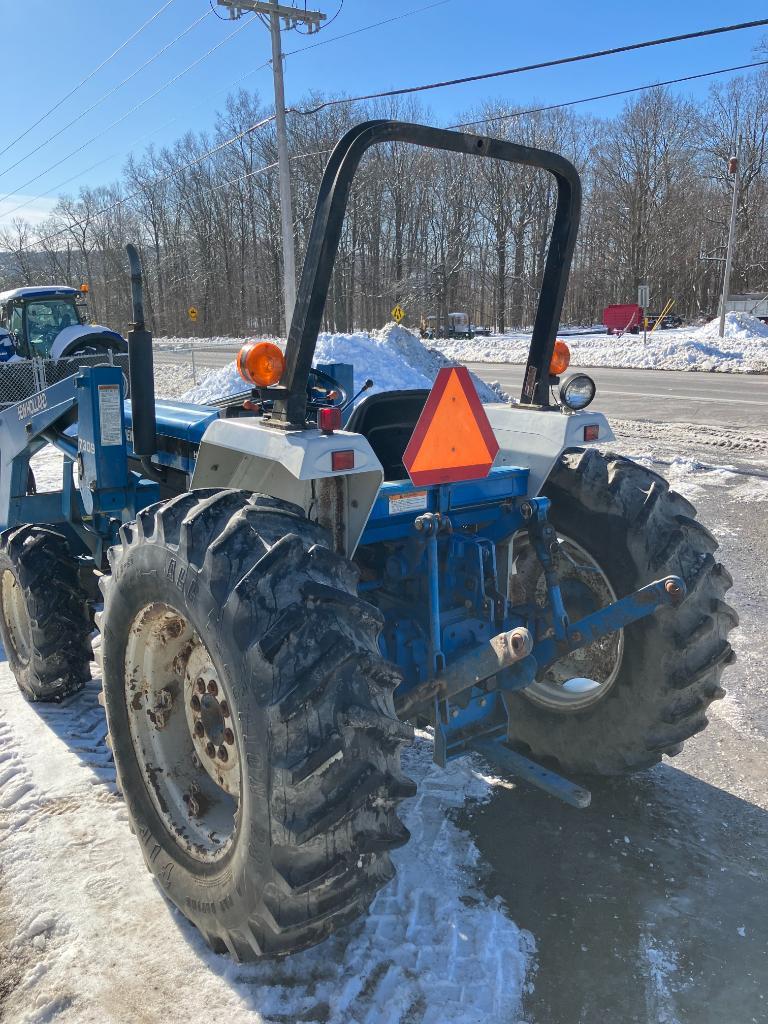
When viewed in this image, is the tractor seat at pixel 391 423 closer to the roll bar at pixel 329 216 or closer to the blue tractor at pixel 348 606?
the blue tractor at pixel 348 606

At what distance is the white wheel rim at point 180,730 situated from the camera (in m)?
2.67

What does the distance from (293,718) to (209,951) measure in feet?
3.68

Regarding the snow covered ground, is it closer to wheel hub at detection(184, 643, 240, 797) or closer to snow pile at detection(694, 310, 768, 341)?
wheel hub at detection(184, 643, 240, 797)

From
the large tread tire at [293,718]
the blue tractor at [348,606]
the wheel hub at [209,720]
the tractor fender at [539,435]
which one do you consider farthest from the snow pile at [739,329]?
the large tread tire at [293,718]

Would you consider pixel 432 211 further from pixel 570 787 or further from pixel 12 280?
pixel 570 787

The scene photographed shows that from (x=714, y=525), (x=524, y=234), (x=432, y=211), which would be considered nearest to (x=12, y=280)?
(x=432, y=211)

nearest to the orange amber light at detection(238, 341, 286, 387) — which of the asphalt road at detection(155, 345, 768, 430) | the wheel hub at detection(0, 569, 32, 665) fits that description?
the wheel hub at detection(0, 569, 32, 665)

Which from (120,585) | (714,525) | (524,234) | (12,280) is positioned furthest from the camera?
(12,280)

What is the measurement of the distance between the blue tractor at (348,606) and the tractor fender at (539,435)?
0.01 m

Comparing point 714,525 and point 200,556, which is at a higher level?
point 200,556

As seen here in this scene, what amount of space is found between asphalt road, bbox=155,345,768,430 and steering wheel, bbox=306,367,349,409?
10.2 metres

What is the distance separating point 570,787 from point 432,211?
5481cm

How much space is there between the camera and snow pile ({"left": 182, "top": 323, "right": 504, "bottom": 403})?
15680 mm

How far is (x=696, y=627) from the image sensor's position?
3.01m
